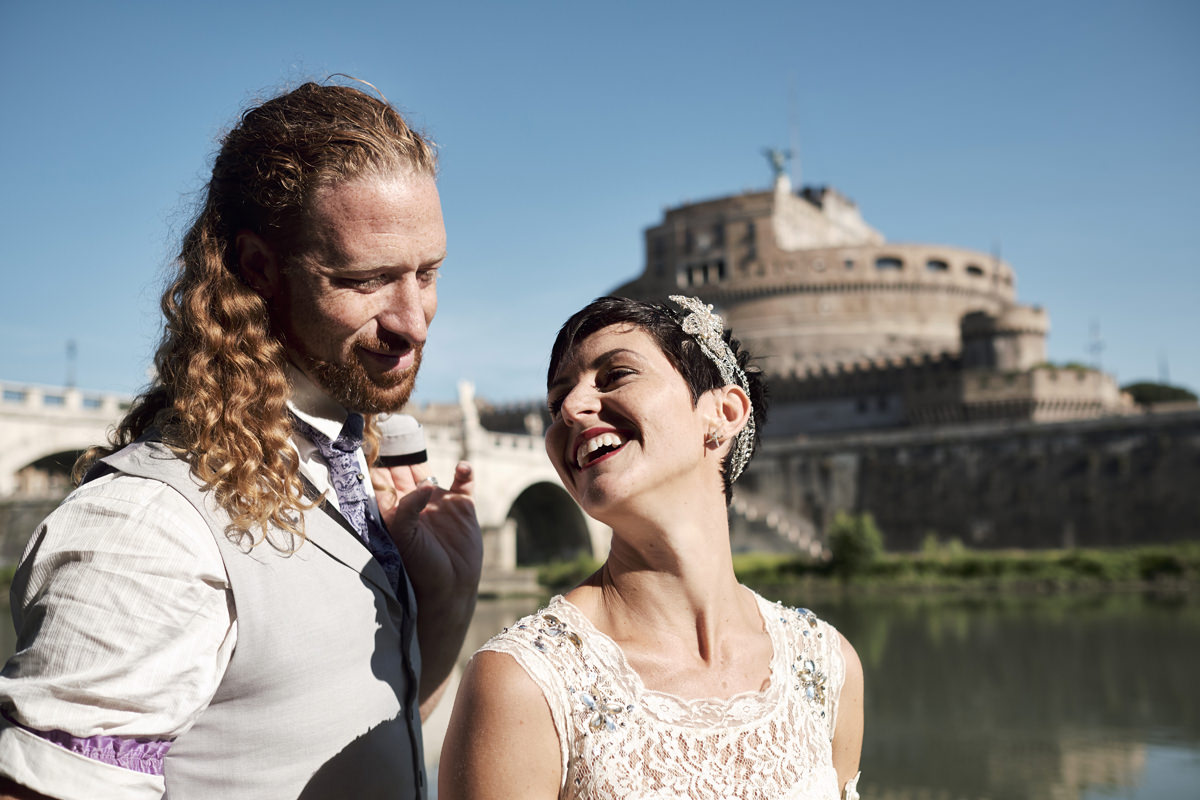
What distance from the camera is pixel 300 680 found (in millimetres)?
1624

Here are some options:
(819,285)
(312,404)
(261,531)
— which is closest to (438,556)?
(312,404)

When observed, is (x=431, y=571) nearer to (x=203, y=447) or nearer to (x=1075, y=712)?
(x=203, y=447)

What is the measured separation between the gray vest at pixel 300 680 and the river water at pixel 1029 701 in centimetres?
707

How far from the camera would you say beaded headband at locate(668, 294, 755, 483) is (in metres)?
1.98

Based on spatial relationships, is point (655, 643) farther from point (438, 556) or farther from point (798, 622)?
point (438, 556)

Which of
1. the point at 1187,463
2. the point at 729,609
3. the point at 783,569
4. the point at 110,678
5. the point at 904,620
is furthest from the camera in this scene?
the point at 1187,463

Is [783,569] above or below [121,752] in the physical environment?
below

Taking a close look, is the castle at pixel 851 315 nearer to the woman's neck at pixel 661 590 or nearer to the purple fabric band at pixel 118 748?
the woman's neck at pixel 661 590

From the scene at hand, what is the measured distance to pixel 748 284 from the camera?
4569 cm

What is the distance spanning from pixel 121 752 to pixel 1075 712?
1213 cm

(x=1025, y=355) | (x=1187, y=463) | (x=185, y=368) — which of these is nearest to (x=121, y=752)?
(x=185, y=368)

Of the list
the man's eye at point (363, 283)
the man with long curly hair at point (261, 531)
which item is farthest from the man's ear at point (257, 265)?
the man's eye at point (363, 283)

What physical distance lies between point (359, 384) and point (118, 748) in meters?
0.72

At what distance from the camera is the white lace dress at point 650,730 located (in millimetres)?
1604
